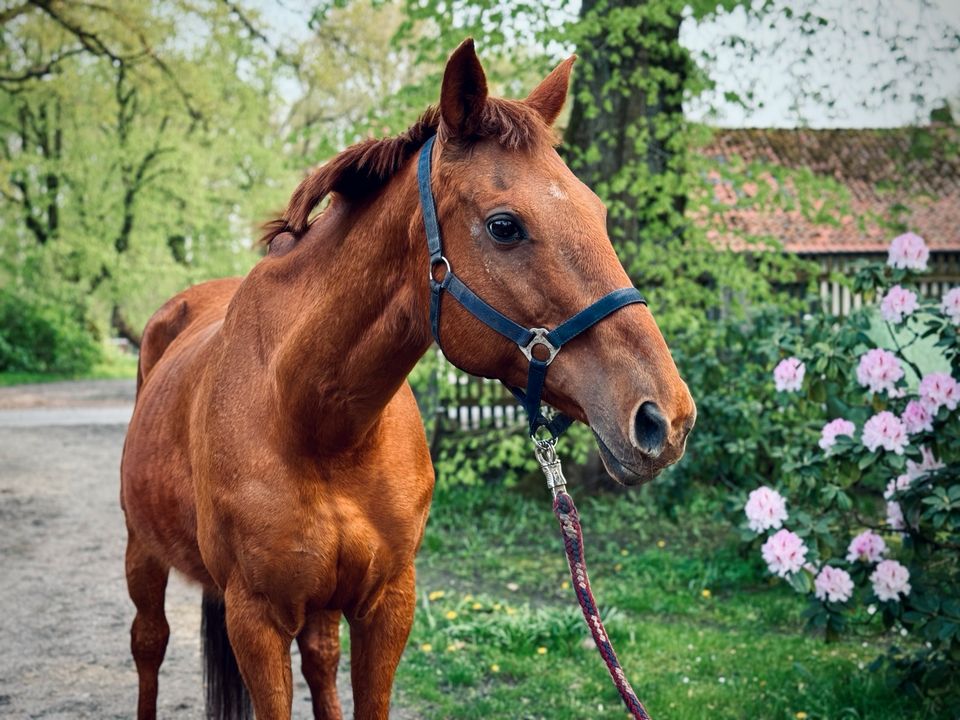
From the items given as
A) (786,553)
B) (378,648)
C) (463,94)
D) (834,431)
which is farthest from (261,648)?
(834,431)

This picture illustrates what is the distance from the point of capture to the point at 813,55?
21.8ft

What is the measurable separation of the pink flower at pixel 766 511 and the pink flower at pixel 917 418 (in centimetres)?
65

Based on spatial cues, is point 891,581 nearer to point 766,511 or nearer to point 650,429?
point 766,511

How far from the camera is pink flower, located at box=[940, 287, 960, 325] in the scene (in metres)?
3.51

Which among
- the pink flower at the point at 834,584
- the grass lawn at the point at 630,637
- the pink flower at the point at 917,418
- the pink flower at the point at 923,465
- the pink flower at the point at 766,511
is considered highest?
the pink flower at the point at 917,418

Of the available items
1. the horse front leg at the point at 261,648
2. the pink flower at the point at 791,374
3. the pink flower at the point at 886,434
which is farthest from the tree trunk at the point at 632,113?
the horse front leg at the point at 261,648

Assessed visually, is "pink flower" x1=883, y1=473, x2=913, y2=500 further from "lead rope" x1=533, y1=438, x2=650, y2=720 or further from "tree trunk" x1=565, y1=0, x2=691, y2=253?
"tree trunk" x1=565, y1=0, x2=691, y2=253

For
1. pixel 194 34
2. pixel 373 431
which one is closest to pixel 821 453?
pixel 373 431

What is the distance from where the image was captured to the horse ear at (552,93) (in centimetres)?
223

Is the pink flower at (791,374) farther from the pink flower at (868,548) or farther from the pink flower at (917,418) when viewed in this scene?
the pink flower at (868,548)

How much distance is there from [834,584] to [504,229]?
2747 mm

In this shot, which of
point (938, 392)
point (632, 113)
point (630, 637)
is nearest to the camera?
point (938, 392)

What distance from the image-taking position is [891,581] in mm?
3672

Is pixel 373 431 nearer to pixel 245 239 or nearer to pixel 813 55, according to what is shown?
pixel 813 55
